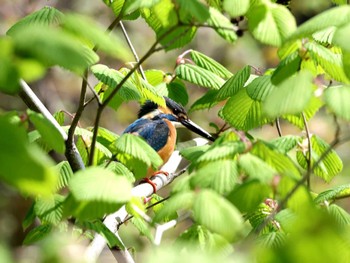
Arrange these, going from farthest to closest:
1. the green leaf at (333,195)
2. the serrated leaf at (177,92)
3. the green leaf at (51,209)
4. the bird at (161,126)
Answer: the bird at (161,126) → the serrated leaf at (177,92) → the green leaf at (333,195) → the green leaf at (51,209)

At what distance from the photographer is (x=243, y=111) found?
6.16 feet

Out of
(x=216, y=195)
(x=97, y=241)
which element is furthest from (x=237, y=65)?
(x=216, y=195)

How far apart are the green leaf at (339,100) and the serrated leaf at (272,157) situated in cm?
12

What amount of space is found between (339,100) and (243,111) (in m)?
0.70

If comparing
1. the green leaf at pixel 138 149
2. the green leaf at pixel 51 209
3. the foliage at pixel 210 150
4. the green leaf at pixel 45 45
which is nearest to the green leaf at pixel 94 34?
the foliage at pixel 210 150

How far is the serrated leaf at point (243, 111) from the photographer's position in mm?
1844

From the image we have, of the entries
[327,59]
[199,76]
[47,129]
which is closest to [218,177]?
[47,129]

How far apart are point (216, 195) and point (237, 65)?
535cm

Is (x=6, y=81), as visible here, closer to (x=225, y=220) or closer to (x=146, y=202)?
(x=225, y=220)

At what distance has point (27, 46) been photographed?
2.61 ft

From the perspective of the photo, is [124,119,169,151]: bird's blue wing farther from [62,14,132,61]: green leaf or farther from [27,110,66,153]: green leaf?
[62,14,132,61]: green leaf

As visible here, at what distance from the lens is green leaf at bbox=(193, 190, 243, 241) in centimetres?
103

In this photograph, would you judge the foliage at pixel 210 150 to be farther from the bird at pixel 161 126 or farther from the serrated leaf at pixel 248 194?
the bird at pixel 161 126

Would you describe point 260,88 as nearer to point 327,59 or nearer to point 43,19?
point 327,59
